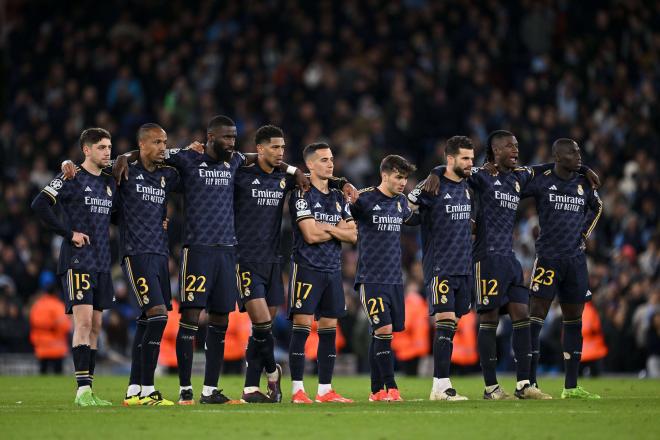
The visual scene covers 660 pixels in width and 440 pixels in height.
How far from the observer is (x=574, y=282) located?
15242 mm

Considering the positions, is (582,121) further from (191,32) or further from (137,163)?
(137,163)

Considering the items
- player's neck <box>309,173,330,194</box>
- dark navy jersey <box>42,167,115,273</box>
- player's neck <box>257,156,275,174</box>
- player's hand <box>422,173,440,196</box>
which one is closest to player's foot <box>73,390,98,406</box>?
dark navy jersey <box>42,167,115,273</box>

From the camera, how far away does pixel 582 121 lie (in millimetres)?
27609

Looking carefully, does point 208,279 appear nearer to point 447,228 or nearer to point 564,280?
point 447,228

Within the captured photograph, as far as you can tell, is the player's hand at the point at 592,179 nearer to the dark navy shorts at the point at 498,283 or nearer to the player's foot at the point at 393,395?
the dark navy shorts at the point at 498,283

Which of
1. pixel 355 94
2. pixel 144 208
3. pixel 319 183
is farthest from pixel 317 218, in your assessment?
pixel 355 94

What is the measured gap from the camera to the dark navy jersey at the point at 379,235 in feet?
48.5

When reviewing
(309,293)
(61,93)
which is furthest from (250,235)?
(61,93)

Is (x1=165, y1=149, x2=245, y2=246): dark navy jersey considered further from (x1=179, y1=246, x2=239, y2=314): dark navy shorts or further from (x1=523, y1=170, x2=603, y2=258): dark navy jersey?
(x1=523, y1=170, x2=603, y2=258): dark navy jersey

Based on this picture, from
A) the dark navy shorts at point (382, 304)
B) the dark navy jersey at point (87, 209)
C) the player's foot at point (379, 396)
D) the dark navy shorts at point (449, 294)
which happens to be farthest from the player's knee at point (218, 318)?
the dark navy shorts at point (449, 294)

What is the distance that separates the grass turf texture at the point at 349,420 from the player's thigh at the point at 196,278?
112 centimetres

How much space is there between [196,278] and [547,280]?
4176 mm

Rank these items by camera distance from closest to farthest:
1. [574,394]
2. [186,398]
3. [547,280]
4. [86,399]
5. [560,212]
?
[86,399] < [186,398] < [574,394] < [547,280] < [560,212]

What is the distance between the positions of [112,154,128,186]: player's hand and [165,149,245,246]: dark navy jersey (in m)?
0.46
